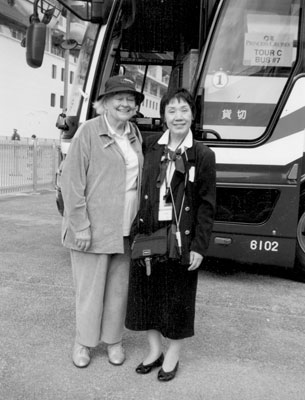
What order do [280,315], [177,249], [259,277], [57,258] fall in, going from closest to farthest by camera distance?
[177,249] → [280,315] → [259,277] → [57,258]

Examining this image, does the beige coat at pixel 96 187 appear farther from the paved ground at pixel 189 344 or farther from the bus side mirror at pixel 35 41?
the bus side mirror at pixel 35 41

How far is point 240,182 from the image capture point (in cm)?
454

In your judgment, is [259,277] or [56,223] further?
[56,223]

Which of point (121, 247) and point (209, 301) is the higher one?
point (121, 247)

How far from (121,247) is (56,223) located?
5.07 metres

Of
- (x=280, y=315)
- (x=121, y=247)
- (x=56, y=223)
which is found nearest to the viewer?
(x=121, y=247)

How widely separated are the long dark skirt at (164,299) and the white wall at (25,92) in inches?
1403

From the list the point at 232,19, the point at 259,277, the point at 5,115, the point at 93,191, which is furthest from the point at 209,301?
the point at 5,115

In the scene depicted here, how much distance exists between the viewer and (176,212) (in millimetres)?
2801

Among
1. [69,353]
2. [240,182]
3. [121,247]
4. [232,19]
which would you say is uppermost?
[232,19]

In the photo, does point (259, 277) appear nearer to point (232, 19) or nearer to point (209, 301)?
point (209, 301)

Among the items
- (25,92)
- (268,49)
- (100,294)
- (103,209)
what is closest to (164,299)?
(100,294)

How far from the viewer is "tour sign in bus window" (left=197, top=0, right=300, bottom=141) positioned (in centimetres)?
454

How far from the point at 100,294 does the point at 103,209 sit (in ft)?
1.80
